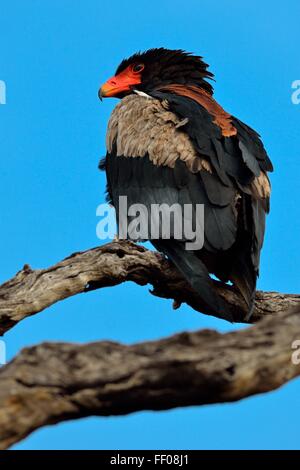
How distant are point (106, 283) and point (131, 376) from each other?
9.94ft

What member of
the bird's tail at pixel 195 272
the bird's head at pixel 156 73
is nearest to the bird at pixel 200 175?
the bird's tail at pixel 195 272

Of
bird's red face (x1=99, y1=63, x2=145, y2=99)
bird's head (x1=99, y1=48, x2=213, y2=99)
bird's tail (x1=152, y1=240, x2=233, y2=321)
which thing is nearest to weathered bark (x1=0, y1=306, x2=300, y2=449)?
bird's tail (x1=152, y1=240, x2=233, y2=321)

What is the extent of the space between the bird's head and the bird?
536 millimetres

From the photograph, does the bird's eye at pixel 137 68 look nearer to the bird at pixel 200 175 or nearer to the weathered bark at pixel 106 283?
the bird at pixel 200 175

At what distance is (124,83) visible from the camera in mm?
8703

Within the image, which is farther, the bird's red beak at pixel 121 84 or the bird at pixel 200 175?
the bird's red beak at pixel 121 84

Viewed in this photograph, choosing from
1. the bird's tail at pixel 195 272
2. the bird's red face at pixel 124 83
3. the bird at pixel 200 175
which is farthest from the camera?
the bird's red face at pixel 124 83

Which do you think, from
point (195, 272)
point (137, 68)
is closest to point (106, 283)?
point (195, 272)

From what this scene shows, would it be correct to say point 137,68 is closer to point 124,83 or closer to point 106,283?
point 124,83

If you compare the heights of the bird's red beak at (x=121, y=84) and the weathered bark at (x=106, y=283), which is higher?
the bird's red beak at (x=121, y=84)

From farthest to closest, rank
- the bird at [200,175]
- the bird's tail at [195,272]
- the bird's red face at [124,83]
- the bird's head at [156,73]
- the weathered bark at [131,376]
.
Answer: the bird's red face at [124,83] → the bird's head at [156,73] → the bird at [200,175] → the bird's tail at [195,272] → the weathered bark at [131,376]

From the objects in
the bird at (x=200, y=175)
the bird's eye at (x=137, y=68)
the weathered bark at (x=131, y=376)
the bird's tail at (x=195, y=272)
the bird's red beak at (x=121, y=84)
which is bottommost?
the weathered bark at (x=131, y=376)

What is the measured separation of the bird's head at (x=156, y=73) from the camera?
8.52 meters
